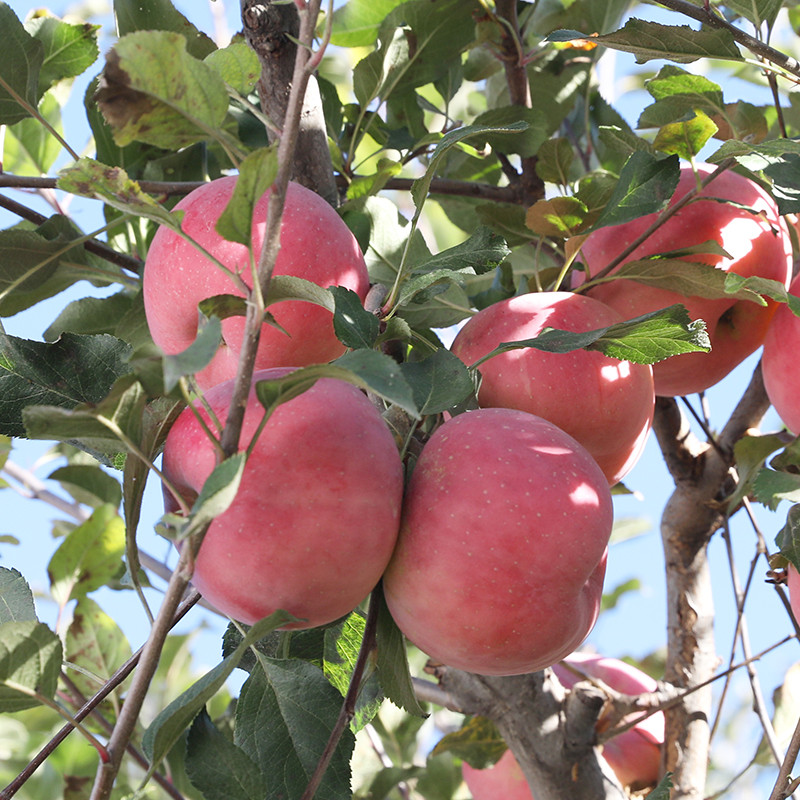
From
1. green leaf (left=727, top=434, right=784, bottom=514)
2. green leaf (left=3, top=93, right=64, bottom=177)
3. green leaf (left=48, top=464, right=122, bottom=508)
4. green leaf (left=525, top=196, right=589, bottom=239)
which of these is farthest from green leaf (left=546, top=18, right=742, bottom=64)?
green leaf (left=48, top=464, right=122, bottom=508)

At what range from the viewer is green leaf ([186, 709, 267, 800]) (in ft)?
1.73

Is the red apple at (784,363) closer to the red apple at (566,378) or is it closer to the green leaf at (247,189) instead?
the red apple at (566,378)

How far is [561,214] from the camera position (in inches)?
32.3

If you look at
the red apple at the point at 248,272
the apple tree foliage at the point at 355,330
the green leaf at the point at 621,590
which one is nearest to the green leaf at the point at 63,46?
the apple tree foliage at the point at 355,330

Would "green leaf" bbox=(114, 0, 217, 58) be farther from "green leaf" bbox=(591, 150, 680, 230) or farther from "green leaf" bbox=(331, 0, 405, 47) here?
"green leaf" bbox=(591, 150, 680, 230)

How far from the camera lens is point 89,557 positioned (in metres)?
1.05

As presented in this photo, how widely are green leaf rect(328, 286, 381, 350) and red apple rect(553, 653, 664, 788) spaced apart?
698mm

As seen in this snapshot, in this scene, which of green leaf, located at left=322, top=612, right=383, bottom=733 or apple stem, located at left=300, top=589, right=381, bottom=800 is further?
green leaf, located at left=322, top=612, right=383, bottom=733

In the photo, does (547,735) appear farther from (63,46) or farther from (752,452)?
(63,46)

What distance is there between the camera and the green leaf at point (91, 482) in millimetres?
1168

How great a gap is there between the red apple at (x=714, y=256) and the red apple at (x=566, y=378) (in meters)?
0.09

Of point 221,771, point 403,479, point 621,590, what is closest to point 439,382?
point 403,479

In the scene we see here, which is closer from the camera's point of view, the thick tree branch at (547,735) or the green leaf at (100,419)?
the green leaf at (100,419)

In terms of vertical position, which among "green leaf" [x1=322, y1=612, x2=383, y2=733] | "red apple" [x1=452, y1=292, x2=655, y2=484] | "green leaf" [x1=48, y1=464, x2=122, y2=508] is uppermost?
"red apple" [x1=452, y1=292, x2=655, y2=484]
